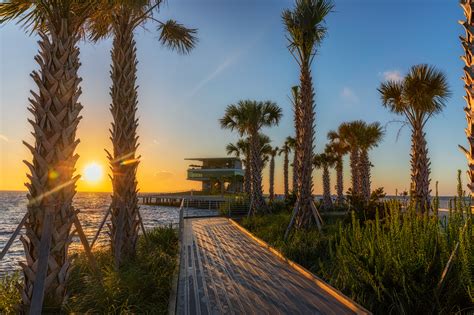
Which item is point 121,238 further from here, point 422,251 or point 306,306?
point 422,251

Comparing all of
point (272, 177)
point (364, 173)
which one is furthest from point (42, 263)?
point (272, 177)

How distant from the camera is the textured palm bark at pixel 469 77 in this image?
4.37 meters

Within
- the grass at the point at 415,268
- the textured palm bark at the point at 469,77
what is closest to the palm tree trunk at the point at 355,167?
the grass at the point at 415,268

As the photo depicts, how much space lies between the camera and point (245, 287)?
237 inches

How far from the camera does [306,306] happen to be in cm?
497

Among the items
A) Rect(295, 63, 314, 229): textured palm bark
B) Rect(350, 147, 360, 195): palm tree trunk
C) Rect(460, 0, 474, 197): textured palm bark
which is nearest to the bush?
Rect(460, 0, 474, 197): textured palm bark

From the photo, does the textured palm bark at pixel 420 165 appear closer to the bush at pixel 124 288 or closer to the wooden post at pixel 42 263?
the bush at pixel 124 288

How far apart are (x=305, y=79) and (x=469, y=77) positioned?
326 inches

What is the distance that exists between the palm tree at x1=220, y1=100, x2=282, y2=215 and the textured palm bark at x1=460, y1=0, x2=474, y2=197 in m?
18.2

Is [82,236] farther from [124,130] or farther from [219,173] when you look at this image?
[219,173]

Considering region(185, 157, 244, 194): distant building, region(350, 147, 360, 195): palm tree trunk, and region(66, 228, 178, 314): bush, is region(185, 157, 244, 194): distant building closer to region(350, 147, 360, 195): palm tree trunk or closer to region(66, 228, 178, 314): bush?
region(350, 147, 360, 195): palm tree trunk

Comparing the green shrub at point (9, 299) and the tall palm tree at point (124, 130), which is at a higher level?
the tall palm tree at point (124, 130)

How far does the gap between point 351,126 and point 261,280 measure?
23699 millimetres

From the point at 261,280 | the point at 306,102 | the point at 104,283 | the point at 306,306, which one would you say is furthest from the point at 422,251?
the point at 306,102
